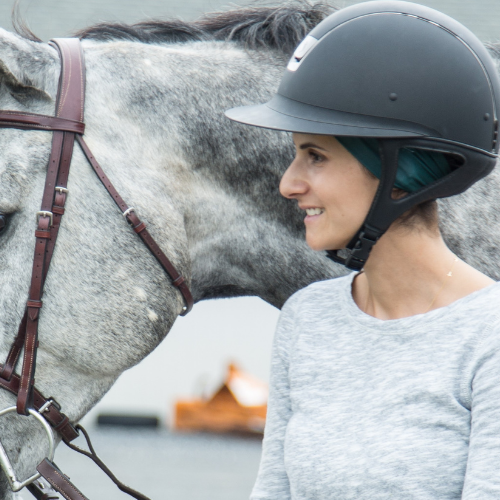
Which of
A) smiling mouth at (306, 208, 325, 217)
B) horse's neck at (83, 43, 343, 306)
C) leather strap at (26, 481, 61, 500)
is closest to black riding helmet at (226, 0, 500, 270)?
smiling mouth at (306, 208, 325, 217)

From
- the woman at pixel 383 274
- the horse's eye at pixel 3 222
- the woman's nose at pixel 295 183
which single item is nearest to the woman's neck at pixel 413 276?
the woman at pixel 383 274

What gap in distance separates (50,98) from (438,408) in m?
1.38

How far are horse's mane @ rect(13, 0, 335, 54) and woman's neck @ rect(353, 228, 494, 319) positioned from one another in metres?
1.05

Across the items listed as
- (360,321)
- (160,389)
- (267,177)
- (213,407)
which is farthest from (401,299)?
(160,389)

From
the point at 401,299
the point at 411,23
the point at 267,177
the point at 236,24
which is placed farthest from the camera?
the point at 236,24

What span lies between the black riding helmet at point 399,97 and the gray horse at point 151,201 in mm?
515

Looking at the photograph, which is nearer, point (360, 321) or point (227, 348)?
point (360, 321)

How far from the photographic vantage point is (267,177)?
224 cm

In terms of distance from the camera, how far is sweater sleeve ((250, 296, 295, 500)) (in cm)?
167

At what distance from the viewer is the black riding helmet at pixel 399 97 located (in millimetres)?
1565

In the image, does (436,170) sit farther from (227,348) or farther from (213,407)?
(227,348)

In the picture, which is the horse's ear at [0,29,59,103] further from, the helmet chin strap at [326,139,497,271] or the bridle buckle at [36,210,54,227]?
the helmet chin strap at [326,139,497,271]

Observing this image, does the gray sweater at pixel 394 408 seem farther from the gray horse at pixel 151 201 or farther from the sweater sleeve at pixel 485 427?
the gray horse at pixel 151 201

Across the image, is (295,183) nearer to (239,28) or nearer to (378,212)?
(378,212)
